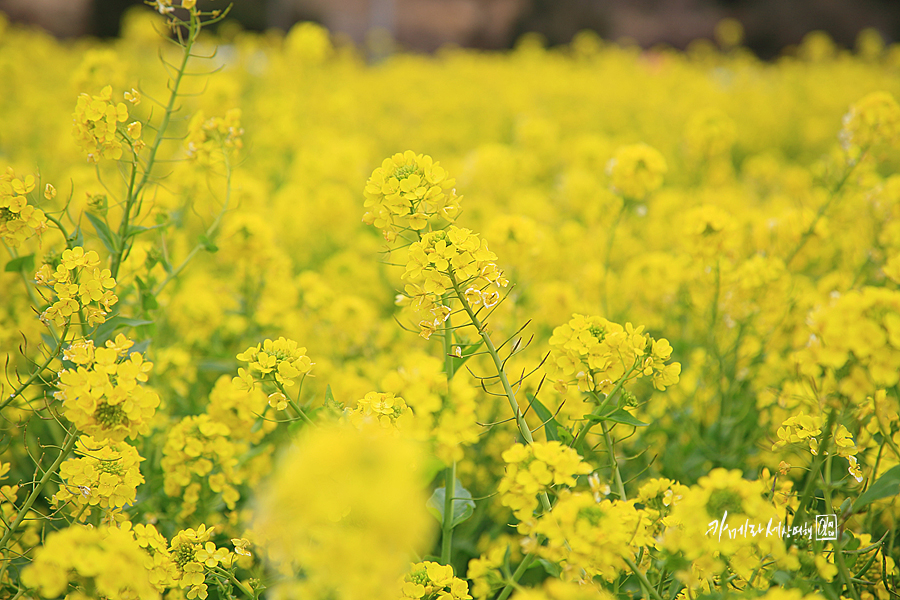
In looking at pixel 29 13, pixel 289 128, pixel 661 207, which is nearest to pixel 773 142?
pixel 661 207

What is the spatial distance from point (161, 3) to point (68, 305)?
2.71 feet

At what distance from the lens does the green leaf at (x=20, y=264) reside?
5.19ft

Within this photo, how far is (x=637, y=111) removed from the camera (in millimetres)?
7191

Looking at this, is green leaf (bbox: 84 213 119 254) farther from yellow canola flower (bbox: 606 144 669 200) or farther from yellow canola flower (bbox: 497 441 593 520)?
yellow canola flower (bbox: 606 144 669 200)

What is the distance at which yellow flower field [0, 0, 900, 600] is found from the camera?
1.01m

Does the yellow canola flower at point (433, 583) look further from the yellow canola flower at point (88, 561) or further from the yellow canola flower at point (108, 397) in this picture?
the yellow canola flower at point (108, 397)

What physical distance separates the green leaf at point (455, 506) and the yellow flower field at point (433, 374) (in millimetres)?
12

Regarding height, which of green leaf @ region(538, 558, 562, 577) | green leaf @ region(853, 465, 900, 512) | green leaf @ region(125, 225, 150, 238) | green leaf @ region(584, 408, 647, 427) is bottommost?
green leaf @ region(538, 558, 562, 577)

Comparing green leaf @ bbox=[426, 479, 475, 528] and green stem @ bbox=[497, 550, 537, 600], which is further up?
green stem @ bbox=[497, 550, 537, 600]

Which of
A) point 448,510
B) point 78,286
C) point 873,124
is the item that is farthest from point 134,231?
point 873,124

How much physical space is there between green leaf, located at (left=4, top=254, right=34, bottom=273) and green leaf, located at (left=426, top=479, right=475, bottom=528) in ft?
4.07

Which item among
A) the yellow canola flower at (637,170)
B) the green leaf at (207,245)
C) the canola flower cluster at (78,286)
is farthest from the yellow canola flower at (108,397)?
the yellow canola flower at (637,170)

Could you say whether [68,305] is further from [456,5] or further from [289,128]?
[456,5]

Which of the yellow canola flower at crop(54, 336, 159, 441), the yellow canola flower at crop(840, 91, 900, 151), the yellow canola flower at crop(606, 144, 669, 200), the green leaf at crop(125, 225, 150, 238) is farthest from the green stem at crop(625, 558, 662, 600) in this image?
the yellow canola flower at crop(840, 91, 900, 151)
